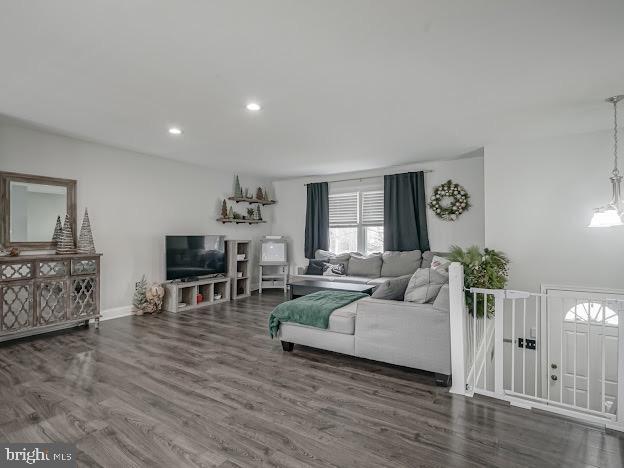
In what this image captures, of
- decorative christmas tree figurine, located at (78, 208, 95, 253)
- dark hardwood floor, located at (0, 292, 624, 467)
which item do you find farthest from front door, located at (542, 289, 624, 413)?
decorative christmas tree figurine, located at (78, 208, 95, 253)

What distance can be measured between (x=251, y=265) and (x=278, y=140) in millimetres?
3587

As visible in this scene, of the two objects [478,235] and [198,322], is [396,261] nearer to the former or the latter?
[478,235]

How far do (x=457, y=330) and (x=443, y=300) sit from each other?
10.6 inches

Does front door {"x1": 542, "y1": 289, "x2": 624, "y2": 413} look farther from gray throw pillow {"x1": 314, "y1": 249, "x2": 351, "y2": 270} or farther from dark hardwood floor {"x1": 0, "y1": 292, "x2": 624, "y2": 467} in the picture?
gray throw pillow {"x1": 314, "y1": 249, "x2": 351, "y2": 270}

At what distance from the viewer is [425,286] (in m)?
3.14

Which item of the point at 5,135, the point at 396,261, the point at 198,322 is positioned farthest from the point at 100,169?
the point at 396,261

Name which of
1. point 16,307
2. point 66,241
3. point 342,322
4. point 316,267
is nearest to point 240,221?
point 316,267

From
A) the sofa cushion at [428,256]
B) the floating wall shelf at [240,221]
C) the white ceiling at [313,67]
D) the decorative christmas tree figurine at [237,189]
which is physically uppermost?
the white ceiling at [313,67]

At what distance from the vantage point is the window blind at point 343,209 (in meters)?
7.11

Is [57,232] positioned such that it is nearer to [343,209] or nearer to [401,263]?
[343,209]

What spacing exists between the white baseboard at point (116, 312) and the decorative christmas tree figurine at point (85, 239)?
101 centimetres

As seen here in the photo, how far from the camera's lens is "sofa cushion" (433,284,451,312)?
2.83 meters

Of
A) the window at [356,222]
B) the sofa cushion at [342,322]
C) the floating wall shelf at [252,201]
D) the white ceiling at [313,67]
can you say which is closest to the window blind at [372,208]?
the window at [356,222]

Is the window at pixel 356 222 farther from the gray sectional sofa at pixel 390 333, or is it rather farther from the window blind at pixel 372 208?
the gray sectional sofa at pixel 390 333
